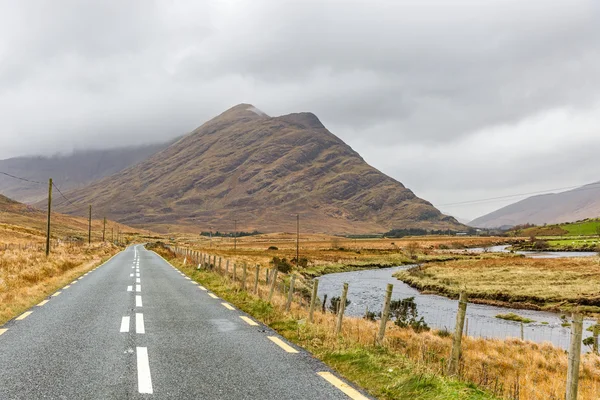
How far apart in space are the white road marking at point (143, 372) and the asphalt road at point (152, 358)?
0.01 m

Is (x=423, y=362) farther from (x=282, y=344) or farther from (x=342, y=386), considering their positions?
(x=282, y=344)

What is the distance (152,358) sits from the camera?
26.1 ft

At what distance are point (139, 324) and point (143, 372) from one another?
444cm

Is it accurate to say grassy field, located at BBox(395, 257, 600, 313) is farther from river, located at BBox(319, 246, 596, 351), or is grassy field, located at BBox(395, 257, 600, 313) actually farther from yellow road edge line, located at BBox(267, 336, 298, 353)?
yellow road edge line, located at BBox(267, 336, 298, 353)

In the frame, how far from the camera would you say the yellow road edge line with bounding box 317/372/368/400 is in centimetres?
606

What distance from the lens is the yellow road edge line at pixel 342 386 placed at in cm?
606

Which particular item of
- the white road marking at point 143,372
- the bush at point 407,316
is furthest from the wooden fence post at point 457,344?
the bush at point 407,316

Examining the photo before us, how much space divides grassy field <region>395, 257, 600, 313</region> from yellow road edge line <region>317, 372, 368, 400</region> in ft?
113

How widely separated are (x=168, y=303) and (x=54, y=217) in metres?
204

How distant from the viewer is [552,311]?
1379 inches

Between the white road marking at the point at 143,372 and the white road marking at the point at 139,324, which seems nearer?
the white road marking at the point at 143,372

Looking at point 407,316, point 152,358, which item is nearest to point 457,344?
point 152,358

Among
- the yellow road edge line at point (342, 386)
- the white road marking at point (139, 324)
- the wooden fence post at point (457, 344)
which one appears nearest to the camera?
the yellow road edge line at point (342, 386)

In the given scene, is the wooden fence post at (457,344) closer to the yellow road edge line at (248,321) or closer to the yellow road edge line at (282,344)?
the yellow road edge line at (282,344)
